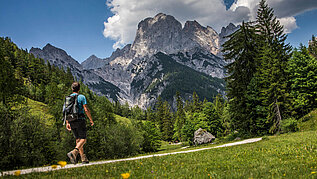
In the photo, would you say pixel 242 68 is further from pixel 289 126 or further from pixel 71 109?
pixel 71 109

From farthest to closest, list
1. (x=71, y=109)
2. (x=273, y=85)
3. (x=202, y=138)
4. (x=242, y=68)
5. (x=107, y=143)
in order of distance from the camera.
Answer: (x=202, y=138) < (x=107, y=143) < (x=242, y=68) < (x=273, y=85) < (x=71, y=109)

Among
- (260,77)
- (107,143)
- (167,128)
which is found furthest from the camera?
(167,128)

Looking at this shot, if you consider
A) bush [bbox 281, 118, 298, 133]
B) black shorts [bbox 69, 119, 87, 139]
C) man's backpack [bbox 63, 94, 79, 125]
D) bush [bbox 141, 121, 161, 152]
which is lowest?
bush [bbox 141, 121, 161, 152]

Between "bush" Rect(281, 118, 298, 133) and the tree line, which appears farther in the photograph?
the tree line

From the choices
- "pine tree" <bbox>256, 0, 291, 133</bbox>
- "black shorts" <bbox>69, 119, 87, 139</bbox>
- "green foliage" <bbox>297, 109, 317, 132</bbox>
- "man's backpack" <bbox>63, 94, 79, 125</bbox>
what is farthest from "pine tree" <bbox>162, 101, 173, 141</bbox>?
"man's backpack" <bbox>63, 94, 79, 125</bbox>

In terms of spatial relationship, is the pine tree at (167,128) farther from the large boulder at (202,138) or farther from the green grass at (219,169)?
the green grass at (219,169)

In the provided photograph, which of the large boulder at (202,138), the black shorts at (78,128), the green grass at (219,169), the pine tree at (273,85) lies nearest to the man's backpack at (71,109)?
the black shorts at (78,128)

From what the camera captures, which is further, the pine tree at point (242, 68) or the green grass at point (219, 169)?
the pine tree at point (242, 68)

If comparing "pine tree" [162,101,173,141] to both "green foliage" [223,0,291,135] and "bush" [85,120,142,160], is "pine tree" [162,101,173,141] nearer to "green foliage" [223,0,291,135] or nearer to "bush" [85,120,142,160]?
"bush" [85,120,142,160]

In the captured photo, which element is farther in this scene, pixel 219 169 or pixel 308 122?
pixel 308 122

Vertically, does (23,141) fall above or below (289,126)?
above

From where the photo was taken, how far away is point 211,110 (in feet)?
204

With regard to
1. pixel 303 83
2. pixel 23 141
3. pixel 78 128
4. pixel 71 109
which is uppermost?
pixel 303 83

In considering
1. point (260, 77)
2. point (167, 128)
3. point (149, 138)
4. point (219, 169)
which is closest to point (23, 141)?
point (219, 169)
